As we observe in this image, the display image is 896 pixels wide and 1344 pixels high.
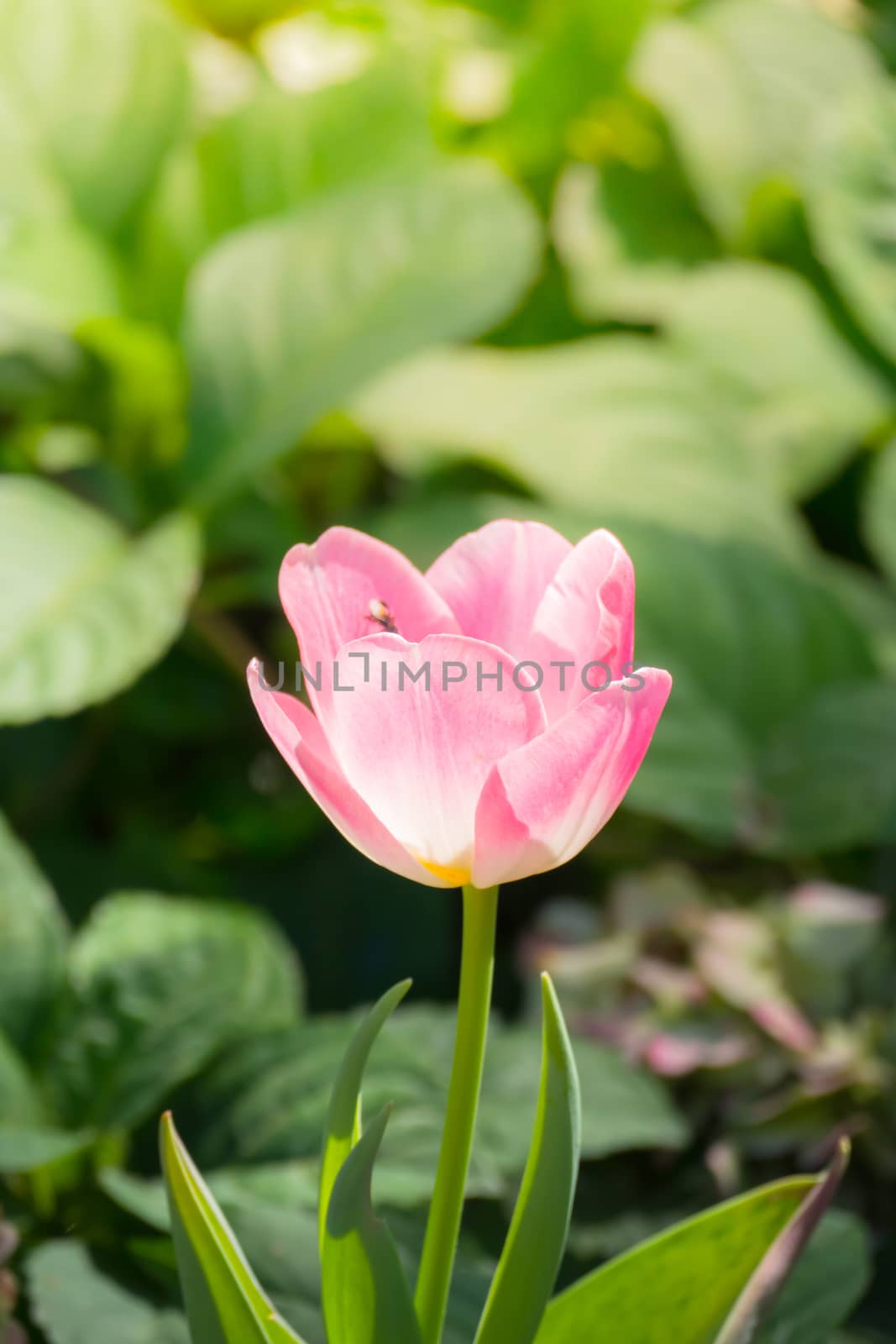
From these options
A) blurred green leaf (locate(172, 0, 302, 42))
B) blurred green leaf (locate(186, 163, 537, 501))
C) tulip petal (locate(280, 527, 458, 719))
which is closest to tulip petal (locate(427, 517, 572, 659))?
tulip petal (locate(280, 527, 458, 719))

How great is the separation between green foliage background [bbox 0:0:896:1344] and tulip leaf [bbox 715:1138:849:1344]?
0.42 feet

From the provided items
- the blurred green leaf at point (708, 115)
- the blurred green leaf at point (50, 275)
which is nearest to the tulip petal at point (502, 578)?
the blurred green leaf at point (50, 275)

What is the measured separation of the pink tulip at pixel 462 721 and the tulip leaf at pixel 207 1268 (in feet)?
0.29

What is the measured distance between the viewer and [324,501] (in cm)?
95

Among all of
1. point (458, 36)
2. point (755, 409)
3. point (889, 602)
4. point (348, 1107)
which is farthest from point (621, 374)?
point (348, 1107)

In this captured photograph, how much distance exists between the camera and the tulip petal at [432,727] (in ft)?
0.83

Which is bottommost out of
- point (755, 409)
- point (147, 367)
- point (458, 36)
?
point (755, 409)

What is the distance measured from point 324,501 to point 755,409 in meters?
0.32

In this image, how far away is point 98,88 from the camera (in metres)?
0.80

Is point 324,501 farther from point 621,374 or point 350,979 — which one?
point 350,979

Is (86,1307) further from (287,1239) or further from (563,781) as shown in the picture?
(563,781)

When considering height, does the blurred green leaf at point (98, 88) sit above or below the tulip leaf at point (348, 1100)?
above

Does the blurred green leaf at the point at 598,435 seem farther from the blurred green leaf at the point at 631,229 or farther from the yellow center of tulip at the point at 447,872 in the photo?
the yellow center of tulip at the point at 447,872

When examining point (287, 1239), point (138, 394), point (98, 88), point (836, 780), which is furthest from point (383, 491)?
point (287, 1239)
